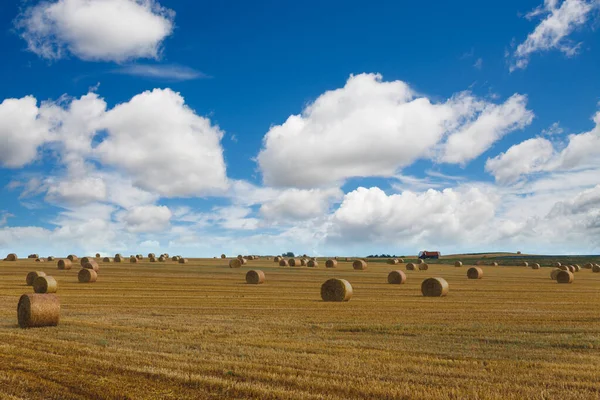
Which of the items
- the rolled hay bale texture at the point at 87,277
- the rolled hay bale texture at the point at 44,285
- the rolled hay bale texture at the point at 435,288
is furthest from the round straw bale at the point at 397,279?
the rolled hay bale texture at the point at 44,285

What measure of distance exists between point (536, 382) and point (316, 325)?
882 cm

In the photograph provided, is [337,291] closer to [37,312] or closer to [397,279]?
→ [37,312]

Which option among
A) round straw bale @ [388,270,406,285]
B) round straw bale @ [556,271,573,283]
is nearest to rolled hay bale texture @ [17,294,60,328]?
round straw bale @ [388,270,406,285]

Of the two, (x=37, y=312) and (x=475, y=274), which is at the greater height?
(x=475, y=274)

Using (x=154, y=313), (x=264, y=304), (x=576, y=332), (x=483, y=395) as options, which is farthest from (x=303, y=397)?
(x=264, y=304)

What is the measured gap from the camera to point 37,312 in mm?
17547

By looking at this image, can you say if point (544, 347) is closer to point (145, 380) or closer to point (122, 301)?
point (145, 380)

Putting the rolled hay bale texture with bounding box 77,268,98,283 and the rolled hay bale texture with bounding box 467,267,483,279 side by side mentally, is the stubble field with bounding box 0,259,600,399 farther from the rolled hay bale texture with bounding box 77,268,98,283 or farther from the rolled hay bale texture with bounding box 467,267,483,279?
the rolled hay bale texture with bounding box 467,267,483,279

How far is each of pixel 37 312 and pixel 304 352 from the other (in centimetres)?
909

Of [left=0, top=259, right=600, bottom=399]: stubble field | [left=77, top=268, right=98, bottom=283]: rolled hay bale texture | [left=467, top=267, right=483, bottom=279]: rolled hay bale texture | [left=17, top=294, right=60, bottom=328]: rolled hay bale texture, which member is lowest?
[left=0, top=259, right=600, bottom=399]: stubble field

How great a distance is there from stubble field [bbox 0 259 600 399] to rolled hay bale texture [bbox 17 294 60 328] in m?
0.37

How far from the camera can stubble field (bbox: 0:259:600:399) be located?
9844mm

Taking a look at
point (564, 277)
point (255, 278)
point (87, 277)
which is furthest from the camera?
point (564, 277)

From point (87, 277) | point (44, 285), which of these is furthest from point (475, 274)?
point (44, 285)
